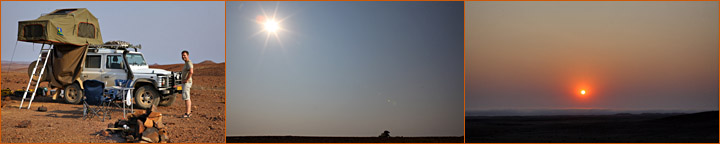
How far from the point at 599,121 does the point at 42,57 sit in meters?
14.6

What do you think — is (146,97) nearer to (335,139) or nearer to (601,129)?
(335,139)

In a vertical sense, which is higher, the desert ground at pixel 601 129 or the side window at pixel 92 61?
the side window at pixel 92 61

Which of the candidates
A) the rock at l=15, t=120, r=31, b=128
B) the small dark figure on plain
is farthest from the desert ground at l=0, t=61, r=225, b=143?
the small dark figure on plain

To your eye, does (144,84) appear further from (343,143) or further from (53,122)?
(343,143)

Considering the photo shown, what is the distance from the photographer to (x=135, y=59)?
38.9 feet

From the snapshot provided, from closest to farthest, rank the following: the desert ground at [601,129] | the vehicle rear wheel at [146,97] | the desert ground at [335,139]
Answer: the desert ground at [335,139]
the desert ground at [601,129]
the vehicle rear wheel at [146,97]

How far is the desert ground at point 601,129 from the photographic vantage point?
1069 centimetres

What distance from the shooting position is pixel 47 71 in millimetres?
12320

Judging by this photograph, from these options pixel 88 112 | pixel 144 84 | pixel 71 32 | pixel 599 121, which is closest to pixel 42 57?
pixel 71 32

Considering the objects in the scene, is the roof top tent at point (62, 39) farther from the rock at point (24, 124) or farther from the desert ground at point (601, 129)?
the desert ground at point (601, 129)

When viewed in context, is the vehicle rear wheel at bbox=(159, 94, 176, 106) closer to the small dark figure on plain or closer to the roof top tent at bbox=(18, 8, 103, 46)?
the roof top tent at bbox=(18, 8, 103, 46)

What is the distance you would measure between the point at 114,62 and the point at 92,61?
0.77 metres

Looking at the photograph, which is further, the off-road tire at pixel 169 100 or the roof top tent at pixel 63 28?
the off-road tire at pixel 169 100

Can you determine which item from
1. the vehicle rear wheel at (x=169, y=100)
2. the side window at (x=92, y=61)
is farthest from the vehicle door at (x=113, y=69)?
the vehicle rear wheel at (x=169, y=100)
